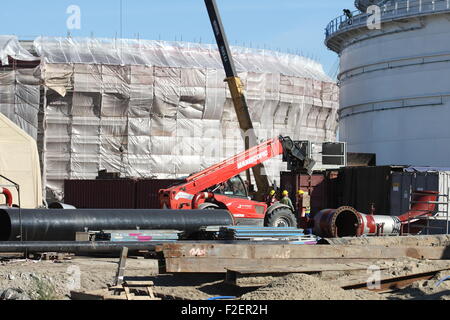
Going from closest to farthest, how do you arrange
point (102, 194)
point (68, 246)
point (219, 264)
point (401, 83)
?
point (219, 264) → point (68, 246) → point (401, 83) → point (102, 194)

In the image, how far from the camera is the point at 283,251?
1521cm

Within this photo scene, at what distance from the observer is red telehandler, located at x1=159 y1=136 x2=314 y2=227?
24188mm

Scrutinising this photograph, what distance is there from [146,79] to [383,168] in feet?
71.6

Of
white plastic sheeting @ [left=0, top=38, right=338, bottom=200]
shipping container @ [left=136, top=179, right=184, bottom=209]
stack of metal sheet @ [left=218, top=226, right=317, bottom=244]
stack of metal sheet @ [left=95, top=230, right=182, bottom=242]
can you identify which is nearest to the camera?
stack of metal sheet @ [left=218, top=226, right=317, bottom=244]

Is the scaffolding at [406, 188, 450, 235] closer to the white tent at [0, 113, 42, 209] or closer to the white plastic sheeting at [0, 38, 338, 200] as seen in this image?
the white tent at [0, 113, 42, 209]

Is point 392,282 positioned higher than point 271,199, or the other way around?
point 271,199

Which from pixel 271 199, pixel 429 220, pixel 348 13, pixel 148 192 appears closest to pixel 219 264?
pixel 271 199

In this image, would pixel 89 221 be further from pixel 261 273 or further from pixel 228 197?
pixel 228 197

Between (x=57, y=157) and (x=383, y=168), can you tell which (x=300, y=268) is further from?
(x=57, y=157)

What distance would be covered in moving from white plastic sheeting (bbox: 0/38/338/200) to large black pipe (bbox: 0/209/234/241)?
25.7 meters

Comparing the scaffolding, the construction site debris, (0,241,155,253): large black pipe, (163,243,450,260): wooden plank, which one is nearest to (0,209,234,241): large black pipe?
(0,241,155,253): large black pipe

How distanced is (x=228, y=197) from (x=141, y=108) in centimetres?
2329

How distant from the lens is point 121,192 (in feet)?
122

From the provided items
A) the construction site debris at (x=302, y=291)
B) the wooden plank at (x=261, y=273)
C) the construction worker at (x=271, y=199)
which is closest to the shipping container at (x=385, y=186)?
the construction worker at (x=271, y=199)
